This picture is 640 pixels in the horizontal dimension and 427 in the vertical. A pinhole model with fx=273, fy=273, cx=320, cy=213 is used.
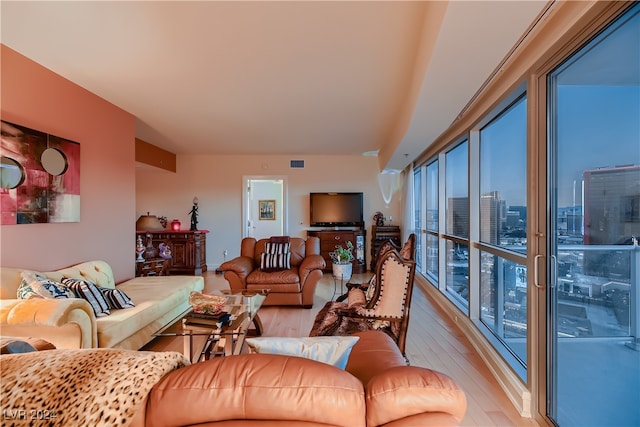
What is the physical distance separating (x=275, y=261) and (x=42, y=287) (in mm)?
2375

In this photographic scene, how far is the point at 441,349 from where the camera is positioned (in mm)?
2654

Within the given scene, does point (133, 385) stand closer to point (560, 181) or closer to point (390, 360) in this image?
point (390, 360)

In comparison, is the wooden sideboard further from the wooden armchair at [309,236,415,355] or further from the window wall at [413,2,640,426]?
the window wall at [413,2,640,426]

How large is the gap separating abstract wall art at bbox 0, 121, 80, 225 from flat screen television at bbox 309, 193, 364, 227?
13.7 feet

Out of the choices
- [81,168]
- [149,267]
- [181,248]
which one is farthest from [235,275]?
[181,248]

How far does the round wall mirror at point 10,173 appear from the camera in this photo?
2160 millimetres

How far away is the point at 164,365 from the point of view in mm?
816

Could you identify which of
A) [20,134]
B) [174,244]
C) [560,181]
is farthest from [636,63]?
[174,244]

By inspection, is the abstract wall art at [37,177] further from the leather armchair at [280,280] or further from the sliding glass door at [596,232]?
the sliding glass door at [596,232]

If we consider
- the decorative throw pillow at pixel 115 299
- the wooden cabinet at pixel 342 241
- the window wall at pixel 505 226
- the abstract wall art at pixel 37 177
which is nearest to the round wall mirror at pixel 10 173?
the abstract wall art at pixel 37 177

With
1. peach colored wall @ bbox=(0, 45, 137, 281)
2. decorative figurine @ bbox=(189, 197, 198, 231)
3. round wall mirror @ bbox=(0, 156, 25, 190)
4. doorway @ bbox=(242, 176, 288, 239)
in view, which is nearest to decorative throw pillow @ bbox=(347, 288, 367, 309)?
peach colored wall @ bbox=(0, 45, 137, 281)

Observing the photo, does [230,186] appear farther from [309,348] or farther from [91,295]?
[309,348]

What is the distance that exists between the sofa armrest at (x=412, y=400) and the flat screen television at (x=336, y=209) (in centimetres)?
547

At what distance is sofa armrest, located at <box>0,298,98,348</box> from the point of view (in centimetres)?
178
